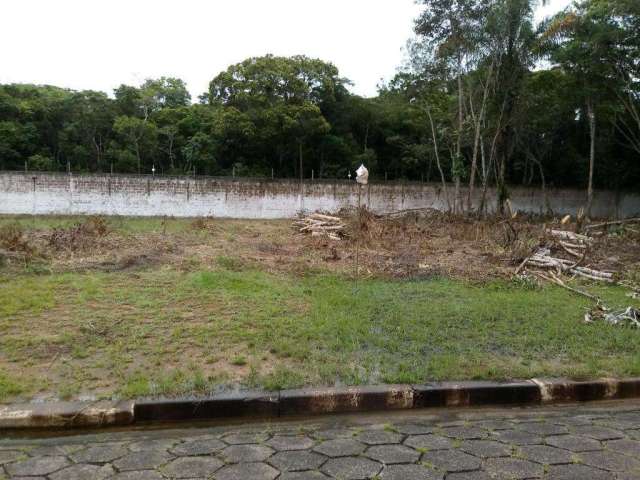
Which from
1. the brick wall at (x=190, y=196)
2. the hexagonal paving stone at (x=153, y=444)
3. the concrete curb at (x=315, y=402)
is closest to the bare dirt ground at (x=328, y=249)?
the concrete curb at (x=315, y=402)

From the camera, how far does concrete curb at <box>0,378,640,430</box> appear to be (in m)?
3.62

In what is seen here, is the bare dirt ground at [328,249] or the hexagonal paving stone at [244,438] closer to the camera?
the hexagonal paving stone at [244,438]

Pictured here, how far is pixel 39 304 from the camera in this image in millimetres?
6297

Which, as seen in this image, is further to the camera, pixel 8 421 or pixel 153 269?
pixel 153 269

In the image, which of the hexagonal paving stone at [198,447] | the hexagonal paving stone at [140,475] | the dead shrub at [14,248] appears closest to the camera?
the hexagonal paving stone at [140,475]

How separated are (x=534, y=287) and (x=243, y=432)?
682 centimetres

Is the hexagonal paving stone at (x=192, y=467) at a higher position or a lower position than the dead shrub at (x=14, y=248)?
lower

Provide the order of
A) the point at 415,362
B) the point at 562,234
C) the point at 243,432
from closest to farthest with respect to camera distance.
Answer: the point at 243,432, the point at 415,362, the point at 562,234

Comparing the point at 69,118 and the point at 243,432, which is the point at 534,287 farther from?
the point at 69,118

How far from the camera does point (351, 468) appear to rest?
288 centimetres

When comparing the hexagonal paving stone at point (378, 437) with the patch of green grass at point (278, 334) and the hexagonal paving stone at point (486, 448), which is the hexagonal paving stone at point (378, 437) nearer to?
the hexagonal paving stone at point (486, 448)

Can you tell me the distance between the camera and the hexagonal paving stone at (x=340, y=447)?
10.2 feet

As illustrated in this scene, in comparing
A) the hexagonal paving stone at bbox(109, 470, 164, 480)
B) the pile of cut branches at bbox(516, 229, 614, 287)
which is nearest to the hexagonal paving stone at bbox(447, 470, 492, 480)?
the hexagonal paving stone at bbox(109, 470, 164, 480)

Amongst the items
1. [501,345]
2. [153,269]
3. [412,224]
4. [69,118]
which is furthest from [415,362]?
[69,118]
